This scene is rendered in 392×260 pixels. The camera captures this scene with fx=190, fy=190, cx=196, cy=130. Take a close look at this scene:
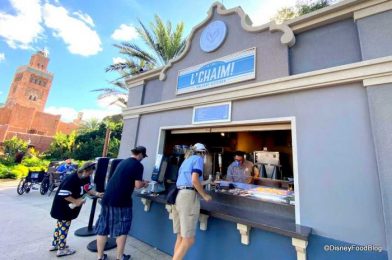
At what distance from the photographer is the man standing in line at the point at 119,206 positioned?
330 cm

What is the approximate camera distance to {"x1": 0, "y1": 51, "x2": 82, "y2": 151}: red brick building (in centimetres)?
2562

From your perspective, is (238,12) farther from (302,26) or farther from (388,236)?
(388,236)

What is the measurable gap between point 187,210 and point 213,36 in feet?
11.6

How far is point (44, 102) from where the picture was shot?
1837 inches

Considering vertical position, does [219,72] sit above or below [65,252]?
above

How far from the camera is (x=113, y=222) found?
131 inches

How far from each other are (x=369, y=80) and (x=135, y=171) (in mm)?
3646

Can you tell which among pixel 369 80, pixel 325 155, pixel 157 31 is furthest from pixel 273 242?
pixel 157 31

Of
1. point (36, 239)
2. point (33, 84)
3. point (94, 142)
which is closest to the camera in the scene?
point (36, 239)

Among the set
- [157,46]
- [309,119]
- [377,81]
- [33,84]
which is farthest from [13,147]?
[33,84]

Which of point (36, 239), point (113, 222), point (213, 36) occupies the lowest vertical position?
point (36, 239)

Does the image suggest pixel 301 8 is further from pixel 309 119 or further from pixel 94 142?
pixel 94 142

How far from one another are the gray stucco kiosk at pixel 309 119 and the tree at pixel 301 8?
13.7 feet

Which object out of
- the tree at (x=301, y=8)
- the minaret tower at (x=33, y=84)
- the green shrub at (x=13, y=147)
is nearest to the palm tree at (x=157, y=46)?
the tree at (x=301, y=8)
